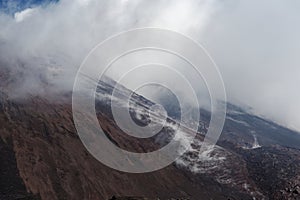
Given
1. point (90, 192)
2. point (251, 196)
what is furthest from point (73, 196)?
point (251, 196)

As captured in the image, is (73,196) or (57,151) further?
(57,151)

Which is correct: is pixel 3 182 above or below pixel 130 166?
below

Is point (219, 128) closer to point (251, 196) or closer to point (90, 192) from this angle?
point (90, 192)

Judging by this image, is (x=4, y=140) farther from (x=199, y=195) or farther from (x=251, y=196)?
(x=251, y=196)

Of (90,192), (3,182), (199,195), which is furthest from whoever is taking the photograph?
(199,195)

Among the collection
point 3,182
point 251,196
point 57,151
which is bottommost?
point 3,182

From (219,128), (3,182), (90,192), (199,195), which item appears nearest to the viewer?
(219,128)

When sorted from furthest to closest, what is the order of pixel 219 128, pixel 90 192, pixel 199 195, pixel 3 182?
pixel 199 195 < pixel 90 192 < pixel 3 182 < pixel 219 128

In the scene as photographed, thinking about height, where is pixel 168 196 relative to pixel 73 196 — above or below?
above

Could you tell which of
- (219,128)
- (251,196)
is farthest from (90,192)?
(219,128)
